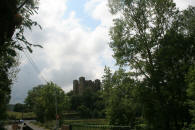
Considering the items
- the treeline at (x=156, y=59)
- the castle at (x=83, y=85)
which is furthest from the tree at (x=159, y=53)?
the castle at (x=83, y=85)

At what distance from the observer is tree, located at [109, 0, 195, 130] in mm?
22906

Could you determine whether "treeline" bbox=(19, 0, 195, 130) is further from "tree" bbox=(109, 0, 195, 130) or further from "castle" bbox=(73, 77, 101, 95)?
"castle" bbox=(73, 77, 101, 95)

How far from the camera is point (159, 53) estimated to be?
2373 cm

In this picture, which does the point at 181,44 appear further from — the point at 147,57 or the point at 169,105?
the point at 169,105

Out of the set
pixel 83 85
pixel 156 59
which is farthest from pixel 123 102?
pixel 83 85

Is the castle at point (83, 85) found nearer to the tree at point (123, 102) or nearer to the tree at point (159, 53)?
the tree at point (123, 102)

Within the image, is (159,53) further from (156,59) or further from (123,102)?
(123,102)

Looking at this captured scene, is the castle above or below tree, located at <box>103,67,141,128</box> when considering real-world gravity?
above

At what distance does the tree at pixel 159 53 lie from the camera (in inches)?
902

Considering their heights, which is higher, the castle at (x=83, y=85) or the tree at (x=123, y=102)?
the castle at (x=83, y=85)

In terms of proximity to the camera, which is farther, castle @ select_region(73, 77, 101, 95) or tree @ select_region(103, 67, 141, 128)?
castle @ select_region(73, 77, 101, 95)

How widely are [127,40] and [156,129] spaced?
9.44 m

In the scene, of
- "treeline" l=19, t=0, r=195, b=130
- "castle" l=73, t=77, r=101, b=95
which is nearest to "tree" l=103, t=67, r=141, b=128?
"treeline" l=19, t=0, r=195, b=130

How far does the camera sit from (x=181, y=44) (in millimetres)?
23719
